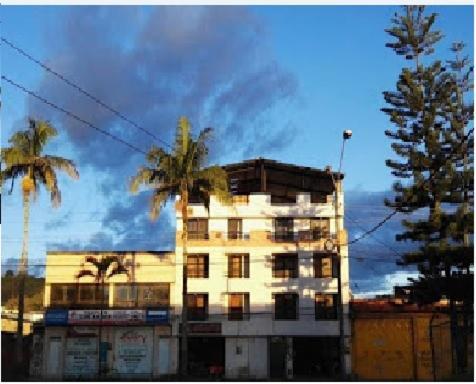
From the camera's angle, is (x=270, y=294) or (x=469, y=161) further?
(x=270, y=294)

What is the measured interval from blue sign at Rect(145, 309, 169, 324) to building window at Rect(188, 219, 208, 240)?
5019mm

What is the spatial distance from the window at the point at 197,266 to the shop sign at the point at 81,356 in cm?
711

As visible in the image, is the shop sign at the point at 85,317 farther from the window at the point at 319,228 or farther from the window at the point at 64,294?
the window at the point at 319,228

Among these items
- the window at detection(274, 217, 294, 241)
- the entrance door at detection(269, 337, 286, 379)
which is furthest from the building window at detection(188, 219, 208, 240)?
the entrance door at detection(269, 337, 286, 379)

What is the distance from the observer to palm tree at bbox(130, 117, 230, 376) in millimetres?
31891

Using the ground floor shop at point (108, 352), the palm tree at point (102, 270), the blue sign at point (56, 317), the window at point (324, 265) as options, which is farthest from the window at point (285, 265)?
the blue sign at point (56, 317)

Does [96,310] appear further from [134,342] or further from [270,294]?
[270,294]

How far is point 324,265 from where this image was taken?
4175 cm

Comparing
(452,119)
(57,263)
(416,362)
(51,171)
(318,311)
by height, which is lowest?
(416,362)

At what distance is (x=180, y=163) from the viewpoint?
32.4 meters

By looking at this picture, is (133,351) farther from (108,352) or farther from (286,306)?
(286,306)

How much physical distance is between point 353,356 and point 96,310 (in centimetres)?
1555

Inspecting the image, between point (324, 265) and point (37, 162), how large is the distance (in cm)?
1891

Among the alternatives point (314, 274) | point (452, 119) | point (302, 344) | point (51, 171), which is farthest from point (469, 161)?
point (51, 171)
